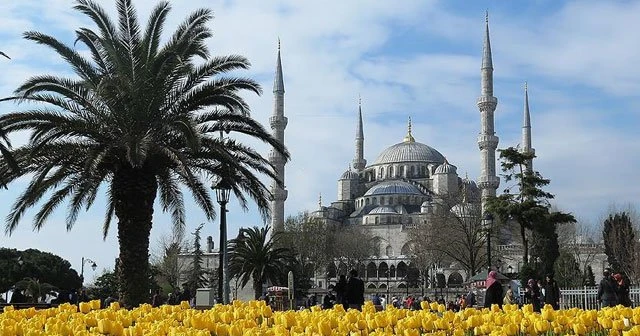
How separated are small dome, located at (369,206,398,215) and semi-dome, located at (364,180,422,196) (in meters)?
3.37

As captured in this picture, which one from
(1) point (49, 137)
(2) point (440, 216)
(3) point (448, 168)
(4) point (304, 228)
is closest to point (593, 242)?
(2) point (440, 216)

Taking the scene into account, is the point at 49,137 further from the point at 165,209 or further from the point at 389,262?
the point at 389,262

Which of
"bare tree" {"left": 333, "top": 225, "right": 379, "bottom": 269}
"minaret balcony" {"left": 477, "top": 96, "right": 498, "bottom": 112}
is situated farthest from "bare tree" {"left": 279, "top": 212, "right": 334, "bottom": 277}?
"minaret balcony" {"left": 477, "top": 96, "right": 498, "bottom": 112}

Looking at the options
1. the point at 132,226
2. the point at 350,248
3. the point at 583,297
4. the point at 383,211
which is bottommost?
the point at 583,297

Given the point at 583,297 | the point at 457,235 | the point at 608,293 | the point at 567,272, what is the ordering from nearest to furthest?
the point at 608,293 < the point at 583,297 < the point at 567,272 < the point at 457,235

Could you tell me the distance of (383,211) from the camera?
84.5m

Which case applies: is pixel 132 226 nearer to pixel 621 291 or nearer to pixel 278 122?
pixel 621 291

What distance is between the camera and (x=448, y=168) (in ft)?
293

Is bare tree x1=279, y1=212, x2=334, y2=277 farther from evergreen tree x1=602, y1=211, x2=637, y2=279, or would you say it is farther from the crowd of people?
the crowd of people

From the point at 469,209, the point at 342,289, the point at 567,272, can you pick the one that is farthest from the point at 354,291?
the point at 469,209

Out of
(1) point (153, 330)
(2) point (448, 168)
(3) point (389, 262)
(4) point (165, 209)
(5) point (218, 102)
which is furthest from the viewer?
(2) point (448, 168)

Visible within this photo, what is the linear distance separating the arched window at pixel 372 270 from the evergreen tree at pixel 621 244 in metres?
37.7

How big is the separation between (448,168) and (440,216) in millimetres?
39358

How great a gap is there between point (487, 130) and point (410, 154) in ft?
100
